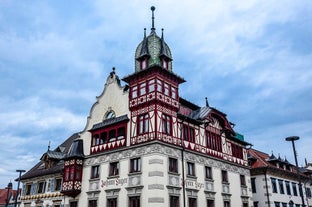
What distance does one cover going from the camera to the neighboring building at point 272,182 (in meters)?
41.4

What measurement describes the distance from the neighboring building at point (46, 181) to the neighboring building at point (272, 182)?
24.3 metres

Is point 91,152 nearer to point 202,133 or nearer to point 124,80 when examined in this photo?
point 124,80

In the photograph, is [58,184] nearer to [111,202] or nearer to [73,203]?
[73,203]

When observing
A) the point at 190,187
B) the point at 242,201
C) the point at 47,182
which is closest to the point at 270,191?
the point at 242,201

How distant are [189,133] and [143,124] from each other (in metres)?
5.41

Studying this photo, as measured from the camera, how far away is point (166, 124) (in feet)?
96.5

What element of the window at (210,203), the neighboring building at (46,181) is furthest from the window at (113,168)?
the window at (210,203)

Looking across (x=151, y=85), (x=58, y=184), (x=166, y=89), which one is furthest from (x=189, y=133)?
(x=58, y=184)

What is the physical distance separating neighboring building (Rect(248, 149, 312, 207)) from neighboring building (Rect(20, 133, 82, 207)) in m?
24.3

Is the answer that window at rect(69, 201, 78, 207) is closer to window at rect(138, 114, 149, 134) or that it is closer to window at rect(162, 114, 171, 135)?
window at rect(138, 114, 149, 134)

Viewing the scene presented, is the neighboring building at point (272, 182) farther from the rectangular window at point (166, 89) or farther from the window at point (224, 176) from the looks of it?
the rectangular window at point (166, 89)

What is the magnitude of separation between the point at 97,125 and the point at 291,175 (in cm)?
3055

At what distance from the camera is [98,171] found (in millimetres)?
32031

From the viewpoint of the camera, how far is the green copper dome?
31891 mm
